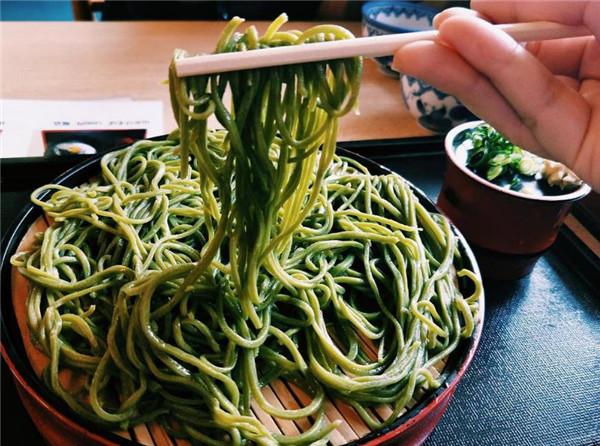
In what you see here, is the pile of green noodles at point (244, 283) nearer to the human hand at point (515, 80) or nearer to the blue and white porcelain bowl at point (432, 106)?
the human hand at point (515, 80)

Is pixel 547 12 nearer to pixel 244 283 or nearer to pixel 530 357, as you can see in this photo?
pixel 244 283

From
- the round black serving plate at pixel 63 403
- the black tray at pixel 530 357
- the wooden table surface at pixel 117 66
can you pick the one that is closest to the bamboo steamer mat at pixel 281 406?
the round black serving plate at pixel 63 403

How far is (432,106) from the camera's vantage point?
190cm

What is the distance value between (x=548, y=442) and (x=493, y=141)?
80 centimetres

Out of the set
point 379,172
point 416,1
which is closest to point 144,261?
point 379,172

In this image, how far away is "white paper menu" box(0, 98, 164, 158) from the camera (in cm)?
174

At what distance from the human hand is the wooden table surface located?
0.96 metres

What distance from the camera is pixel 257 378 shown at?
954 mm

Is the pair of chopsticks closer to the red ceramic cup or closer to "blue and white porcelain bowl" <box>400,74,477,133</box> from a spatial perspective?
the red ceramic cup

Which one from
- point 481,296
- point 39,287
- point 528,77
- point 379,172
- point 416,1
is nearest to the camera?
point 528,77

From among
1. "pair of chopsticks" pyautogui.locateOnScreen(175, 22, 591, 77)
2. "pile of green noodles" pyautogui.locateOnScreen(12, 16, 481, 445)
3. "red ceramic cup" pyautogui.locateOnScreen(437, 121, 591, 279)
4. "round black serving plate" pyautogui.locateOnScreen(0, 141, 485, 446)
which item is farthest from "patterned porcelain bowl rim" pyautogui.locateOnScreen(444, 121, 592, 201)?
"pair of chopsticks" pyautogui.locateOnScreen(175, 22, 591, 77)

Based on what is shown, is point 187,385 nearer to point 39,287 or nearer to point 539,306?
point 39,287

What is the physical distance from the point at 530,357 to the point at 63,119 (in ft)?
5.43

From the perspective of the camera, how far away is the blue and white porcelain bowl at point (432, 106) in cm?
188
